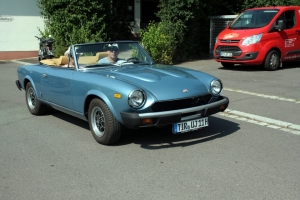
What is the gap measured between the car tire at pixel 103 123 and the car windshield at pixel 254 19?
8662 mm

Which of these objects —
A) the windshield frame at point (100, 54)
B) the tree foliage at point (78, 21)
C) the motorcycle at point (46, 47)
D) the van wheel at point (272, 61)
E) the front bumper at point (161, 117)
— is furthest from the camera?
the motorcycle at point (46, 47)

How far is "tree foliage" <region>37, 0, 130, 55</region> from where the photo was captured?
1525 cm

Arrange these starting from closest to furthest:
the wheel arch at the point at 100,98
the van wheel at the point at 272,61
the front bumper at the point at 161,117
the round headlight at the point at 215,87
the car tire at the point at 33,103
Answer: the front bumper at the point at 161,117, the wheel arch at the point at 100,98, the round headlight at the point at 215,87, the car tire at the point at 33,103, the van wheel at the point at 272,61

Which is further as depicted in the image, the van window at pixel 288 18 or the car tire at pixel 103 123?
the van window at pixel 288 18

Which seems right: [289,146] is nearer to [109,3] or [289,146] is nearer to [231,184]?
[231,184]

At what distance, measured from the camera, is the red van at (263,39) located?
12352mm

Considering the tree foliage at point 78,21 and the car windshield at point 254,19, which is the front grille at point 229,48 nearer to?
the car windshield at point 254,19

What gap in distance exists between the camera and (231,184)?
4086 mm

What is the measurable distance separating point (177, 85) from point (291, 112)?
299cm

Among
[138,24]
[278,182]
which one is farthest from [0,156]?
[138,24]

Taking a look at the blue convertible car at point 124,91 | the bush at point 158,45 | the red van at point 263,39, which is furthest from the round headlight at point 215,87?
→ the bush at point 158,45

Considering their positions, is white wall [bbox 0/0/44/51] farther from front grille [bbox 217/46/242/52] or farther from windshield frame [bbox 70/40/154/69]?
windshield frame [bbox 70/40/154/69]

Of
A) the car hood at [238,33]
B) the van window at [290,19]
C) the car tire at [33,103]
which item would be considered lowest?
the car tire at [33,103]

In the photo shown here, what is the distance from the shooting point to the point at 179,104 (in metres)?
5.16
